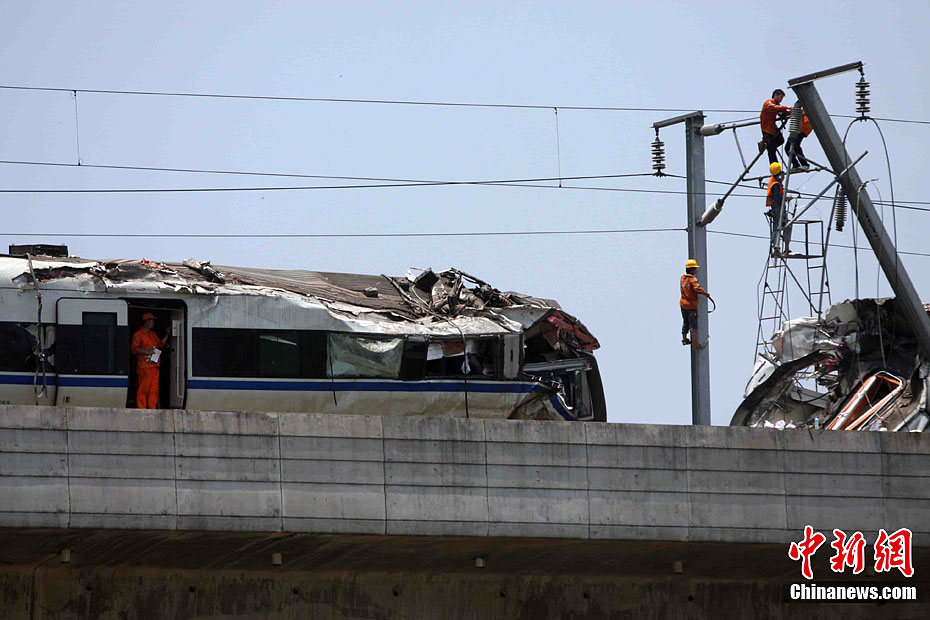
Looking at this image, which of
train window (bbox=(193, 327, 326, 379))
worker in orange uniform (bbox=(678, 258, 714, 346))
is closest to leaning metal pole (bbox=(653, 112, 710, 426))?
worker in orange uniform (bbox=(678, 258, 714, 346))

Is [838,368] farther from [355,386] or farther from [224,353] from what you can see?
[224,353]

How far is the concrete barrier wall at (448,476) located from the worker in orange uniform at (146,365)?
11.6ft

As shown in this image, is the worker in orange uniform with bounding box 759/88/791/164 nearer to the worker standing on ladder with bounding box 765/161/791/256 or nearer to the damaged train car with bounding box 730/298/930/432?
the worker standing on ladder with bounding box 765/161/791/256

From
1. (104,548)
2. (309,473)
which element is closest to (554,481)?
(309,473)

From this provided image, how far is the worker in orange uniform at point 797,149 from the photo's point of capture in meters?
22.8

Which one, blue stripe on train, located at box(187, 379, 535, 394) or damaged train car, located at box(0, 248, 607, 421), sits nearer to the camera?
damaged train car, located at box(0, 248, 607, 421)

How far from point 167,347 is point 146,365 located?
21.6 inches

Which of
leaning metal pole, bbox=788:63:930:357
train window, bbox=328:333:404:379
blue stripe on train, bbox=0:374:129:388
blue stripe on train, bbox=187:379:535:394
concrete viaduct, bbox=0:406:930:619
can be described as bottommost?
concrete viaduct, bbox=0:406:930:619

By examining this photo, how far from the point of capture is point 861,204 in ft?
73.1

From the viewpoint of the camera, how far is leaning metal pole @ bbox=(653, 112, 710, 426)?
75.2 feet

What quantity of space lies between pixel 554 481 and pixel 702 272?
7179mm

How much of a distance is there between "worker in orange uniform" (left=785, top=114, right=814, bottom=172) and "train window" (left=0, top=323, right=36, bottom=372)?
1366cm

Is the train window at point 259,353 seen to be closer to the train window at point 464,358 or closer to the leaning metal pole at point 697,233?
the train window at point 464,358

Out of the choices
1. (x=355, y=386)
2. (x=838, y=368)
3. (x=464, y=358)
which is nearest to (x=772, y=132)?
(x=838, y=368)
